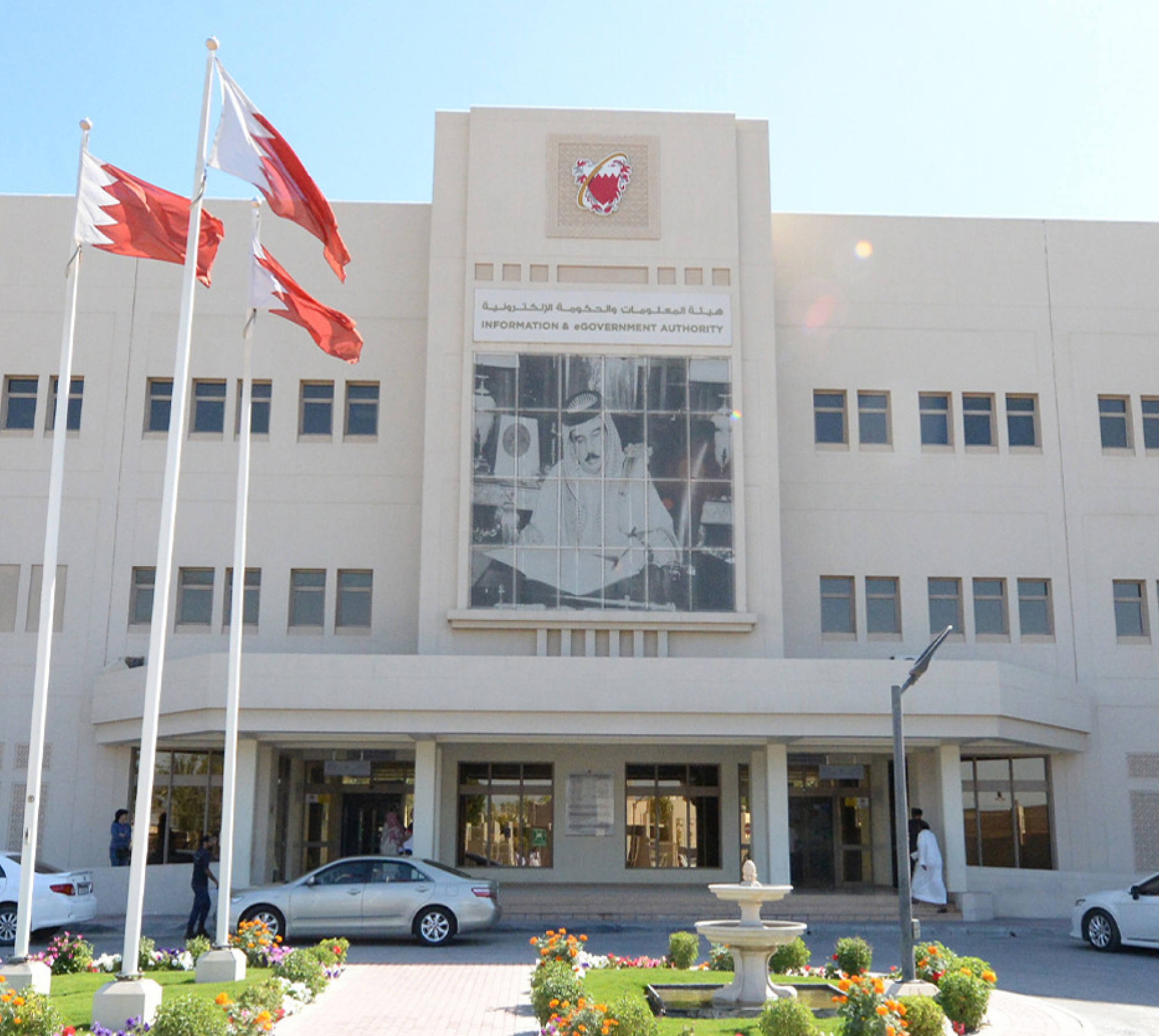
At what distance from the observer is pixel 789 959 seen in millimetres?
14891

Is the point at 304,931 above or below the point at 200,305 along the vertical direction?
below

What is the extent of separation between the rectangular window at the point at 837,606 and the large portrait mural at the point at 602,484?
2.78m

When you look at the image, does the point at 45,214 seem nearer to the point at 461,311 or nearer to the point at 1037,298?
the point at 461,311

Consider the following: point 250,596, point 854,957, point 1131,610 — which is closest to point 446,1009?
point 854,957

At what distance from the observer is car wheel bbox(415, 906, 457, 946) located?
18.8m

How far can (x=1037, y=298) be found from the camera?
97.1 feet

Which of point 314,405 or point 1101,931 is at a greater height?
point 314,405

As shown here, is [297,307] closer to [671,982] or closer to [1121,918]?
[671,982]

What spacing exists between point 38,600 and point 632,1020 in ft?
69.4

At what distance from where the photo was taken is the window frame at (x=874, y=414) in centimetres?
2898

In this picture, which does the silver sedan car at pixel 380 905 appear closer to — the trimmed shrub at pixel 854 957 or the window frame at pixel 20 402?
the trimmed shrub at pixel 854 957

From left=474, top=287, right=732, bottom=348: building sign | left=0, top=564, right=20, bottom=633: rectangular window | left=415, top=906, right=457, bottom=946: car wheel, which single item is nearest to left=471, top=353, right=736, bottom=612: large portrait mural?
left=474, top=287, right=732, bottom=348: building sign

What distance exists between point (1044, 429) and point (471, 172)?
14.3 m

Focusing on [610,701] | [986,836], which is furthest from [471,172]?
[986,836]
